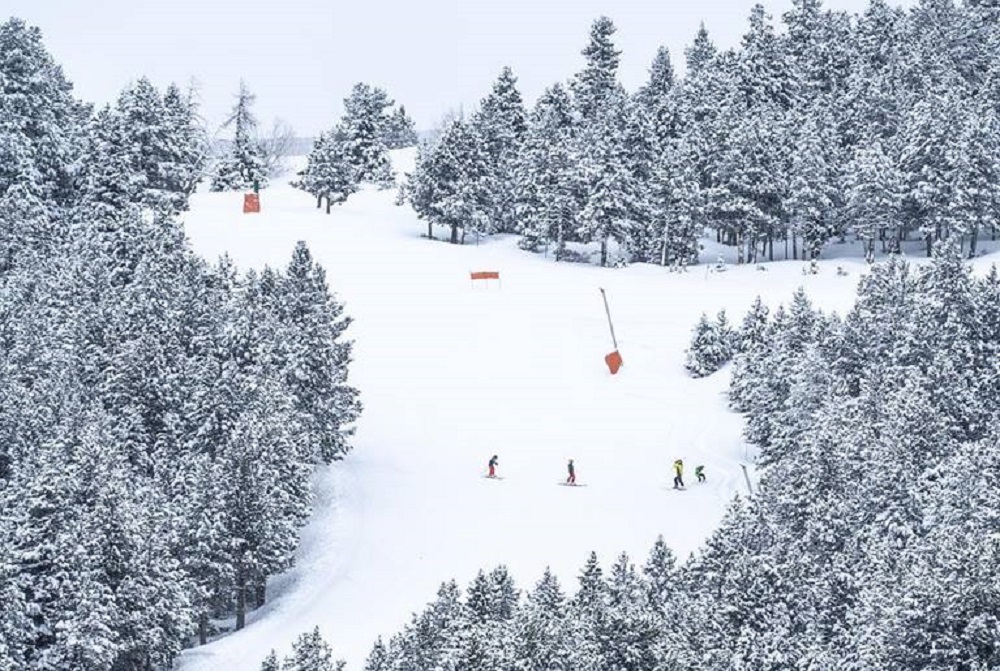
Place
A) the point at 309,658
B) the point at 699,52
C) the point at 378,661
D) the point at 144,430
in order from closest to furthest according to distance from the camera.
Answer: the point at 309,658, the point at 378,661, the point at 144,430, the point at 699,52

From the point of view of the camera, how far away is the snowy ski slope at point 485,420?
4984 cm

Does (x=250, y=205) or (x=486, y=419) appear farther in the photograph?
(x=250, y=205)

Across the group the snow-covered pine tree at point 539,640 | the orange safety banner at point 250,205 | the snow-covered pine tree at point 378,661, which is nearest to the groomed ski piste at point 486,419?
the orange safety banner at point 250,205

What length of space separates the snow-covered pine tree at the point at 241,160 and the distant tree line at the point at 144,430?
142ft

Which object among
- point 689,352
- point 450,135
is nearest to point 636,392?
point 689,352

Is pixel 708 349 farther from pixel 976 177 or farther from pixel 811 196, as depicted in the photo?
pixel 976 177

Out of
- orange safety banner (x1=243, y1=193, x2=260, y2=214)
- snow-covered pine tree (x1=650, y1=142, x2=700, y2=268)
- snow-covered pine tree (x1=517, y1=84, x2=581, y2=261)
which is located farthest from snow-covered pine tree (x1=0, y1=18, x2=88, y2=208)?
snow-covered pine tree (x1=650, y1=142, x2=700, y2=268)

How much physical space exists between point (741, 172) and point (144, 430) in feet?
169

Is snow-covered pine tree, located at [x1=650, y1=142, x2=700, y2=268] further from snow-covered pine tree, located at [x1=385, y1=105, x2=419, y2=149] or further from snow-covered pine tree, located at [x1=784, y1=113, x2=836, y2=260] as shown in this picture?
snow-covered pine tree, located at [x1=385, y1=105, x2=419, y2=149]

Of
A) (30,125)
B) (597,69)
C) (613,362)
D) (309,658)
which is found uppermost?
(597,69)

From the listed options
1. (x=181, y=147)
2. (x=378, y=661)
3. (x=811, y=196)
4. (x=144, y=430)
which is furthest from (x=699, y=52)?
(x=378, y=661)

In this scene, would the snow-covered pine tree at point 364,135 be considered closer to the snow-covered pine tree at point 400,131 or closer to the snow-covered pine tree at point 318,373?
the snow-covered pine tree at point 400,131

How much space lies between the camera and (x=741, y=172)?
299ft

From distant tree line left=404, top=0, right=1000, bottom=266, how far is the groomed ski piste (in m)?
3.47
